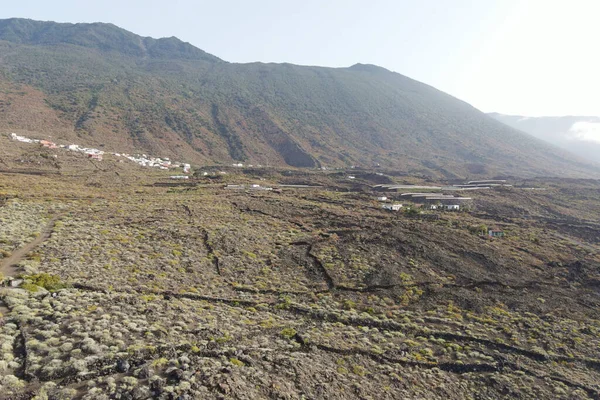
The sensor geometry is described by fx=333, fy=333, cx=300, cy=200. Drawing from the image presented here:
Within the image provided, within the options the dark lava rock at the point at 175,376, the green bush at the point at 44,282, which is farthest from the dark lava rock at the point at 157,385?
the green bush at the point at 44,282

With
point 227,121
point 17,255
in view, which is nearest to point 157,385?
point 17,255

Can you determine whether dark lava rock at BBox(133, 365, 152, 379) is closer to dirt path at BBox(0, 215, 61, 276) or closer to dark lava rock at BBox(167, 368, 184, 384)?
dark lava rock at BBox(167, 368, 184, 384)

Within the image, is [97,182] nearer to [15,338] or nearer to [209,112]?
[15,338]

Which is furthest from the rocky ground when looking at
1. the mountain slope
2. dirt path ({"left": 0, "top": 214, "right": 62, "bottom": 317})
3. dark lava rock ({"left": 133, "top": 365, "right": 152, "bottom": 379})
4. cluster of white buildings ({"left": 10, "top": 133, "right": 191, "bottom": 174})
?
the mountain slope

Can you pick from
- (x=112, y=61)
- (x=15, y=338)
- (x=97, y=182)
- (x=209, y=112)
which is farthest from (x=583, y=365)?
(x=112, y=61)

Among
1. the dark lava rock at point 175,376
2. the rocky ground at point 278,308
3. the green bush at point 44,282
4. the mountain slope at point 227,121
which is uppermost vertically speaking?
the mountain slope at point 227,121

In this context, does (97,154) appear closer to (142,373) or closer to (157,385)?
(142,373)

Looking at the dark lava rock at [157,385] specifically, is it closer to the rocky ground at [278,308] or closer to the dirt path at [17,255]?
the rocky ground at [278,308]
